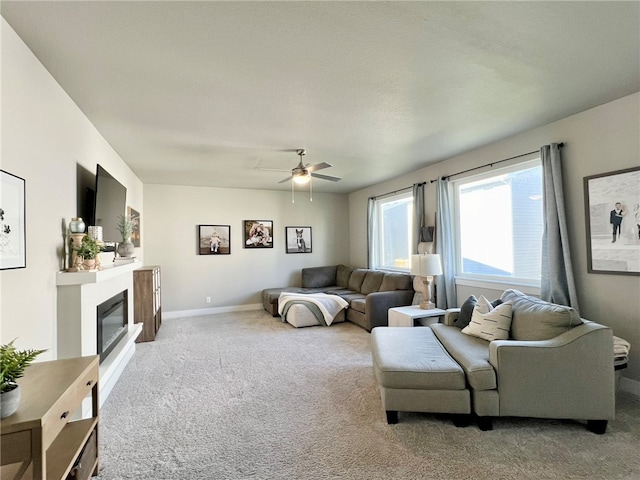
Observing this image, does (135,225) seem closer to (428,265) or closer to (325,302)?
(325,302)

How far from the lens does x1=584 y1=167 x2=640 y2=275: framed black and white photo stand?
2650 millimetres

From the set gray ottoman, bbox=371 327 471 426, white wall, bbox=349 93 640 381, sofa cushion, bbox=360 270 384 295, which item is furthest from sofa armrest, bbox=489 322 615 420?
sofa cushion, bbox=360 270 384 295

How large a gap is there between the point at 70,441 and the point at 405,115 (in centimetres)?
343

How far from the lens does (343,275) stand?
6.84m

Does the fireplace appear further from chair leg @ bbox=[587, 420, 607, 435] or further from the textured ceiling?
chair leg @ bbox=[587, 420, 607, 435]

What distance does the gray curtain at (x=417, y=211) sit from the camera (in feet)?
16.5

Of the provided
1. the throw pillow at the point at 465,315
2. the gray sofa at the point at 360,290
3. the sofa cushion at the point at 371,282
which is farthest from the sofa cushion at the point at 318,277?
the throw pillow at the point at 465,315

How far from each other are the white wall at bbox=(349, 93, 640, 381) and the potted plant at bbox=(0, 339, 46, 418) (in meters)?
4.17

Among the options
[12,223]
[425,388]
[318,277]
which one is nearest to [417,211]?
[318,277]

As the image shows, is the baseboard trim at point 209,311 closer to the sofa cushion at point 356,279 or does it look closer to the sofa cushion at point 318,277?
the sofa cushion at point 318,277

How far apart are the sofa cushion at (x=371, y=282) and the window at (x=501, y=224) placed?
5.04 ft

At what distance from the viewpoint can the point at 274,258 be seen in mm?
6836

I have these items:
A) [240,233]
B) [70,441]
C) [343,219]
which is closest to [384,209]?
[343,219]

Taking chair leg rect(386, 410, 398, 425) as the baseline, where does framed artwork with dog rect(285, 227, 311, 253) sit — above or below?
above
